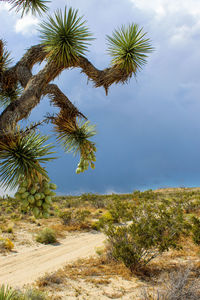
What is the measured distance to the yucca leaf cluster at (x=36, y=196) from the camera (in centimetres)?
239

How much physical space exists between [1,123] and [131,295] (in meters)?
4.71

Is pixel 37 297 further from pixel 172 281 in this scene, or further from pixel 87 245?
pixel 87 245

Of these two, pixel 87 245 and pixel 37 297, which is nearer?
pixel 37 297

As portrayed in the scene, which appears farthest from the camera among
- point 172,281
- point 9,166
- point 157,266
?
point 157,266

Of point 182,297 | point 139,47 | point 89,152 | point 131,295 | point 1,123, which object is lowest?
point 131,295

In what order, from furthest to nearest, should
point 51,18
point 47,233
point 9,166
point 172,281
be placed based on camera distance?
1. point 47,233
2. point 172,281
3. point 51,18
4. point 9,166

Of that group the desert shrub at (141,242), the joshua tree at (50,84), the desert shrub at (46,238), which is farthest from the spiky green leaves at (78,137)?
the desert shrub at (46,238)

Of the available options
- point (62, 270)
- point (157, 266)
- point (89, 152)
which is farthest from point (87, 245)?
point (89, 152)

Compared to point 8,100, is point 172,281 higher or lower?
lower

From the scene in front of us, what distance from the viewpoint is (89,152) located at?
14.5 ft

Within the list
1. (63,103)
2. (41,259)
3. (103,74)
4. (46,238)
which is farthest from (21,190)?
(46,238)

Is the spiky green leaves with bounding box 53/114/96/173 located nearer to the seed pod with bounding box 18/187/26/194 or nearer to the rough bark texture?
the rough bark texture

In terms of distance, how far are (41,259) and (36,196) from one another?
7573mm

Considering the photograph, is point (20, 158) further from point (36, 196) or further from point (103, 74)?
point (103, 74)
